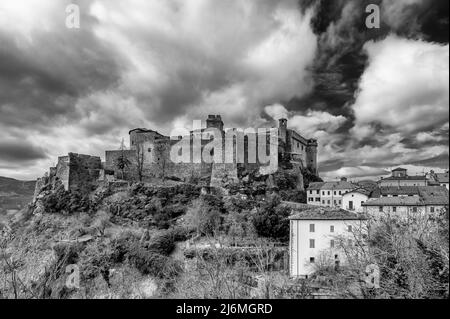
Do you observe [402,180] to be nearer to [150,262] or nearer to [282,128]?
[282,128]

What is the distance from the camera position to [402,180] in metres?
39.0

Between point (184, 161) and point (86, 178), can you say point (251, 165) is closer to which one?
point (184, 161)

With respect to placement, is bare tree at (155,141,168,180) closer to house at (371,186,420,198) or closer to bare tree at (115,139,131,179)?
bare tree at (115,139,131,179)

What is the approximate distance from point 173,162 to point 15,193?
2849 cm

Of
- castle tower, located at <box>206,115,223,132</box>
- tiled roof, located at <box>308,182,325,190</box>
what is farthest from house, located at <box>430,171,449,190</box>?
castle tower, located at <box>206,115,223,132</box>

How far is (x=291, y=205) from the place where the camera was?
30.8m

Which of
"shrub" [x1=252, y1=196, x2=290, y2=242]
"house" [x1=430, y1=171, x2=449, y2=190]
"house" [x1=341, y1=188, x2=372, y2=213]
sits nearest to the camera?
"shrub" [x1=252, y1=196, x2=290, y2=242]

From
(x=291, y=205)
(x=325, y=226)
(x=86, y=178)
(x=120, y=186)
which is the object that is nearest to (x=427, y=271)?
(x=325, y=226)

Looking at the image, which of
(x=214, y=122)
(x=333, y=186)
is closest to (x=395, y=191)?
(x=333, y=186)

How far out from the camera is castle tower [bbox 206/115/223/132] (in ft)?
126

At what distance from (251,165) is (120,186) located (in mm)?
17067

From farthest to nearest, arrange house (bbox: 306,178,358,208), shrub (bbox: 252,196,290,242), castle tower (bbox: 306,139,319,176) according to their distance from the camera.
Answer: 1. castle tower (bbox: 306,139,319,176)
2. house (bbox: 306,178,358,208)
3. shrub (bbox: 252,196,290,242)

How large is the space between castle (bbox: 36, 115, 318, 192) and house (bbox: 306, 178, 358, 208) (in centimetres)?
410
